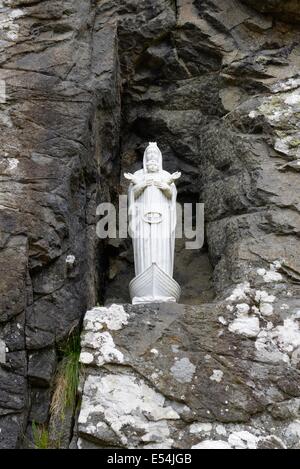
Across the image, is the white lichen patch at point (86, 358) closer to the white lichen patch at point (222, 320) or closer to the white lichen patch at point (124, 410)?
the white lichen patch at point (124, 410)

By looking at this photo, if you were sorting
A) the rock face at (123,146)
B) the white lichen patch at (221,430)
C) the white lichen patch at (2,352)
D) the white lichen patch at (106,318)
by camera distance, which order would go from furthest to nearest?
the rock face at (123,146) < the white lichen patch at (106,318) < the white lichen patch at (2,352) < the white lichen patch at (221,430)

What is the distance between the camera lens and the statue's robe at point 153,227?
21.8 ft

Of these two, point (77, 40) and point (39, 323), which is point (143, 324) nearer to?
point (39, 323)

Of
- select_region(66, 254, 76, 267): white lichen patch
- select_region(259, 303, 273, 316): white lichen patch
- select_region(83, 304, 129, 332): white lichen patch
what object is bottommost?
select_region(83, 304, 129, 332): white lichen patch

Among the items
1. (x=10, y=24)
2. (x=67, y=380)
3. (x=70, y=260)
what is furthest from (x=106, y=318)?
(x=10, y=24)

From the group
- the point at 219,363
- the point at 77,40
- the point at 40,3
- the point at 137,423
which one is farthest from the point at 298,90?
the point at 137,423

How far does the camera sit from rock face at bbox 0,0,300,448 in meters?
6.15

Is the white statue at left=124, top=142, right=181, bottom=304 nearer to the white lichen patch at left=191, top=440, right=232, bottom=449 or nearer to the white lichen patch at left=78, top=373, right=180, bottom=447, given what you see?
the white lichen patch at left=78, top=373, right=180, bottom=447

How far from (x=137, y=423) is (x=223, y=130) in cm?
357

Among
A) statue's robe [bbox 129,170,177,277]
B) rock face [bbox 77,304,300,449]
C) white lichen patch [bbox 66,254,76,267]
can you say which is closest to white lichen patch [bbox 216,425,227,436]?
rock face [bbox 77,304,300,449]

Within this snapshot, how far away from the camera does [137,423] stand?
5.33 metres

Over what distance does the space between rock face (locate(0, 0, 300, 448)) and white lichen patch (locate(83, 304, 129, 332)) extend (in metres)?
0.39

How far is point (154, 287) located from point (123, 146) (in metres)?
2.81

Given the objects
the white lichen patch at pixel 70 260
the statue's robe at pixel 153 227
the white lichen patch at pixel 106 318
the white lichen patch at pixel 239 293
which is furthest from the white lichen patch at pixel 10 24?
the white lichen patch at pixel 239 293
